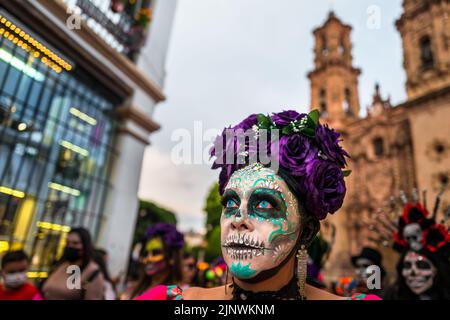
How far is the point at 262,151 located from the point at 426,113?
15.8 meters

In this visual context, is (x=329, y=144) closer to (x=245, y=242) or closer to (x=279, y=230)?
(x=279, y=230)

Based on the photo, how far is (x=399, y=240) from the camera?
10.7ft

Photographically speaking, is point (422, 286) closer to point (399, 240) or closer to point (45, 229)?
point (399, 240)

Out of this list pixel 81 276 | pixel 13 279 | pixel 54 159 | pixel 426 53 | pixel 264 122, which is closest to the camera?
pixel 264 122

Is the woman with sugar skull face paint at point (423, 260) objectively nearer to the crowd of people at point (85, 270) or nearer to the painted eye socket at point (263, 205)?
the painted eye socket at point (263, 205)

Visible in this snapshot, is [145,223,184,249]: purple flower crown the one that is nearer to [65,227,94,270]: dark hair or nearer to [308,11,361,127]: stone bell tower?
[65,227,94,270]: dark hair

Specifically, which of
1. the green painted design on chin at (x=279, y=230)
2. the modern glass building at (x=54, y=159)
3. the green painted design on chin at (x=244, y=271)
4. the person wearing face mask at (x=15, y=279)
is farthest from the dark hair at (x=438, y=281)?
the modern glass building at (x=54, y=159)

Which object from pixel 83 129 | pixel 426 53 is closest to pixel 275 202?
pixel 83 129

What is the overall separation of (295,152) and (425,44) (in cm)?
1931

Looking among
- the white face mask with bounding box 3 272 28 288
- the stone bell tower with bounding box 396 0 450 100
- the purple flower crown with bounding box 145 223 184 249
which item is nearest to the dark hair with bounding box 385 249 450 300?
the purple flower crown with bounding box 145 223 184 249

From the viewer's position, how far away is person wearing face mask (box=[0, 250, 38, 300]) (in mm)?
2912

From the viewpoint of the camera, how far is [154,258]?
3.58 metres

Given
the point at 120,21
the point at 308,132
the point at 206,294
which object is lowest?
the point at 206,294

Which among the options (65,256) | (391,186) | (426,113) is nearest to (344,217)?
(391,186)
